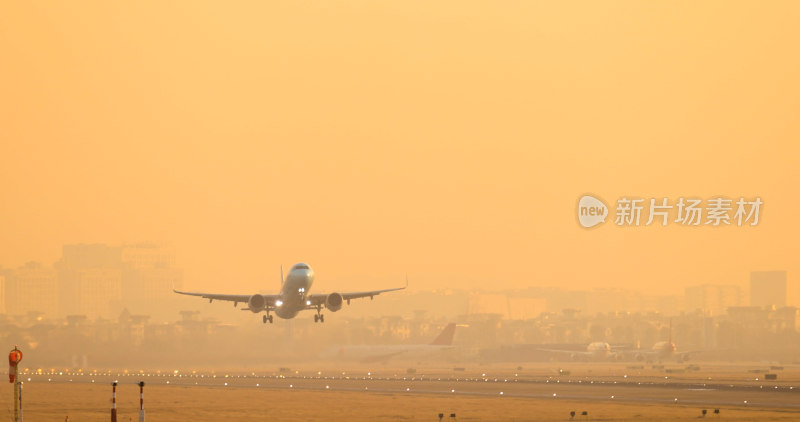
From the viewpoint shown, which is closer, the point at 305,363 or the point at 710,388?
the point at 710,388

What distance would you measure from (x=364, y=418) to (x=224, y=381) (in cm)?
4884

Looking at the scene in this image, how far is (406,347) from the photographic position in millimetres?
192875

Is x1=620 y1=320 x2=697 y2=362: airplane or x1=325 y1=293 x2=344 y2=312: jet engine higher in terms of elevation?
x1=325 y1=293 x2=344 y2=312: jet engine

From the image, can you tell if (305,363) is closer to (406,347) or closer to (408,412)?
(406,347)

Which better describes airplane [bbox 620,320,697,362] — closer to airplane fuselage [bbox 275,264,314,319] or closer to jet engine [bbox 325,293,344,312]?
jet engine [bbox 325,293,344,312]

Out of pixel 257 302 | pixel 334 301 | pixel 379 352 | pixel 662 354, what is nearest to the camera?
pixel 334 301

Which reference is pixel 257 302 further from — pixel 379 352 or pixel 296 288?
pixel 379 352

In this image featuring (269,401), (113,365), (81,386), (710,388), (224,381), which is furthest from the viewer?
(113,365)

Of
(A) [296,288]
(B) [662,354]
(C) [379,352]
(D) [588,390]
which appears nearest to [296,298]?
(A) [296,288]

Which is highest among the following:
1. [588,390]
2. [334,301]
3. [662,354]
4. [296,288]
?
[296,288]

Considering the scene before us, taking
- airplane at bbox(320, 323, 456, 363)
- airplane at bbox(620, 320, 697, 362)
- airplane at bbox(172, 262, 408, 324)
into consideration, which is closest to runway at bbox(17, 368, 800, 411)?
airplane at bbox(172, 262, 408, 324)

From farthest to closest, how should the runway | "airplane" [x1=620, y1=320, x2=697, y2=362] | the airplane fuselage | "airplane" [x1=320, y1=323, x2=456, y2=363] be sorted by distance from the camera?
"airplane" [x1=620, y1=320, x2=697, y2=362], "airplane" [x1=320, y1=323, x2=456, y2=363], the airplane fuselage, the runway

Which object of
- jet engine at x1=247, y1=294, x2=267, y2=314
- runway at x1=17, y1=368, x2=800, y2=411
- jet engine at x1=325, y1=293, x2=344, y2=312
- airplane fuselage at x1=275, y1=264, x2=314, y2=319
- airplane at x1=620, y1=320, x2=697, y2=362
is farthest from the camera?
airplane at x1=620, y1=320, x2=697, y2=362

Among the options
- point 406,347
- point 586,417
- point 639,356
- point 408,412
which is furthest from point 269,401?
point 639,356
